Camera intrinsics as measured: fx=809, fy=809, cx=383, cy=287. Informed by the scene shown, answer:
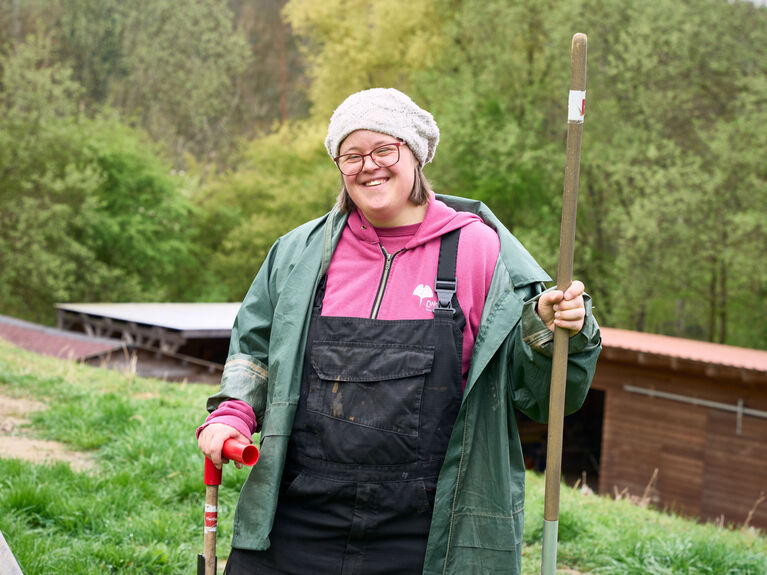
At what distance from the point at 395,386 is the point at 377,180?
0.59 meters

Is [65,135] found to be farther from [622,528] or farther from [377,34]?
[622,528]

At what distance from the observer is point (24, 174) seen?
29.0 m

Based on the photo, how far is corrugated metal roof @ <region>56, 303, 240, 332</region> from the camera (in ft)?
52.8

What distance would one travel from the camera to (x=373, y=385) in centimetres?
218

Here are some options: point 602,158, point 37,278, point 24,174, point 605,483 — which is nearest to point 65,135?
point 24,174

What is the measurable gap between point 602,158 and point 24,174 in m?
20.0

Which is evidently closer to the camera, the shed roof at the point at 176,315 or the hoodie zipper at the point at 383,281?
the hoodie zipper at the point at 383,281

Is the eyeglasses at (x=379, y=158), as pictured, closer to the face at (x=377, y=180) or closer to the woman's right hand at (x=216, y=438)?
the face at (x=377, y=180)

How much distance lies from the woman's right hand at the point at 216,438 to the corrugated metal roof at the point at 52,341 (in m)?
11.4

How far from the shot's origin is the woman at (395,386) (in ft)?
7.00

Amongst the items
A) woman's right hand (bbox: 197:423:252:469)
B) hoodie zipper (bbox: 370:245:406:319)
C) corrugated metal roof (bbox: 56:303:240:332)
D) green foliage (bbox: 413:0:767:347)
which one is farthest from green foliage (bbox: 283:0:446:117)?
woman's right hand (bbox: 197:423:252:469)

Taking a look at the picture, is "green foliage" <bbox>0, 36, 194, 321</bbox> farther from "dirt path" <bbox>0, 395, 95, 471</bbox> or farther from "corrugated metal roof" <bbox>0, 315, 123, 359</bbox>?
"dirt path" <bbox>0, 395, 95, 471</bbox>

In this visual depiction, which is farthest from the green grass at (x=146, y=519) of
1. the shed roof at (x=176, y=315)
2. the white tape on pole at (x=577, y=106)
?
the shed roof at (x=176, y=315)

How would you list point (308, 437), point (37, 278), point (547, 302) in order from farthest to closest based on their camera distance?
point (37, 278)
point (308, 437)
point (547, 302)
